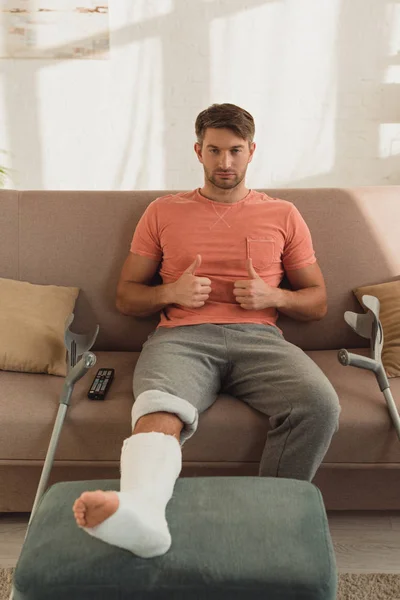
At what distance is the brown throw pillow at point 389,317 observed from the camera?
1.78 m

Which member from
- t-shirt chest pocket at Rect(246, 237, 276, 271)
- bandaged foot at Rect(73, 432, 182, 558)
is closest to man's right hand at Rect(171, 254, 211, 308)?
t-shirt chest pocket at Rect(246, 237, 276, 271)

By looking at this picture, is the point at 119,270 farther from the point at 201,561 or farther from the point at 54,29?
the point at 54,29

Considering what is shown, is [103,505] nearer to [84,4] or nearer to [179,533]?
[179,533]

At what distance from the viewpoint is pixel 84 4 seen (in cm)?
300

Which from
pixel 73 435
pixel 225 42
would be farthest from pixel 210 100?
pixel 73 435

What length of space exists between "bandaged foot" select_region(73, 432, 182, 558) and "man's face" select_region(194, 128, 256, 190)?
0.98 metres

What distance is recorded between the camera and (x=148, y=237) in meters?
1.92

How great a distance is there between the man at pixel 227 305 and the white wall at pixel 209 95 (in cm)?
129

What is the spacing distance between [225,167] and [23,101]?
5.62 ft

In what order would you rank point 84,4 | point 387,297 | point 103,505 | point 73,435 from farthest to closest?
point 84,4, point 387,297, point 73,435, point 103,505

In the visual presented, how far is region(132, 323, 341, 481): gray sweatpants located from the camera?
1.47 m

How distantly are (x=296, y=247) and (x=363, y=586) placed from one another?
0.95 m

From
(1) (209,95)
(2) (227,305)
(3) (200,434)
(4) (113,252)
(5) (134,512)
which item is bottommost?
(3) (200,434)

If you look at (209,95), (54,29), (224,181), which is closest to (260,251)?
(224,181)
